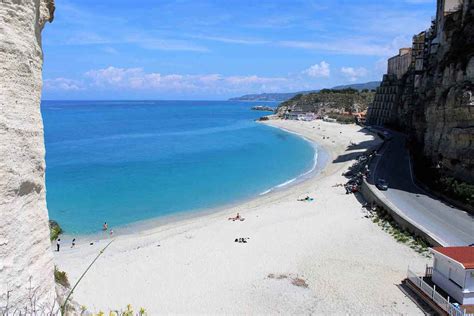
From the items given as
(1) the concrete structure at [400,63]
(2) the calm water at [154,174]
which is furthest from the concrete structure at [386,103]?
(2) the calm water at [154,174]

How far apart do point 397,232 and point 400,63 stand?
60.4 metres

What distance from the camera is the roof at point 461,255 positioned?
13.1m

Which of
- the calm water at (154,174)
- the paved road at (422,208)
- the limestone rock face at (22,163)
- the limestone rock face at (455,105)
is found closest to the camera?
the limestone rock face at (22,163)

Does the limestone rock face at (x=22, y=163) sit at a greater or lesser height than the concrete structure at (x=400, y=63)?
lesser

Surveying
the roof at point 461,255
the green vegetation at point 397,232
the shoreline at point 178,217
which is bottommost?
the shoreline at point 178,217

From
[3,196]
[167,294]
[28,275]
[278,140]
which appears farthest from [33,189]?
[278,140]

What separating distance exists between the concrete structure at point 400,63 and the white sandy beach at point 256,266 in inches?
1955

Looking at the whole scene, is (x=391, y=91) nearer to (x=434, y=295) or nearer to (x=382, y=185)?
(x=382, y=185)

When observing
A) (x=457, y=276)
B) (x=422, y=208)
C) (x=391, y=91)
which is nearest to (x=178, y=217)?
(x=422, y=208)

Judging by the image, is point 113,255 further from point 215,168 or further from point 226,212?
point 215,168

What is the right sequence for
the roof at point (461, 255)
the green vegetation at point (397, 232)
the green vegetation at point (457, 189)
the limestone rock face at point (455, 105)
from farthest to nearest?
1. the limestone rock face at point (455, 105)
2. the green vegetation at point (457, 189)
3. the green vegetation at point (397, 232)
4. the roof at point (461, 255)

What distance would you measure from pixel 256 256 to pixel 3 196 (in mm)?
15126

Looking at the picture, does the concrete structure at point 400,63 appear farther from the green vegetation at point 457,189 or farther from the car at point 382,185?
the green vegetation at point 457,189

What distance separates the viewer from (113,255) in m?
21.4
